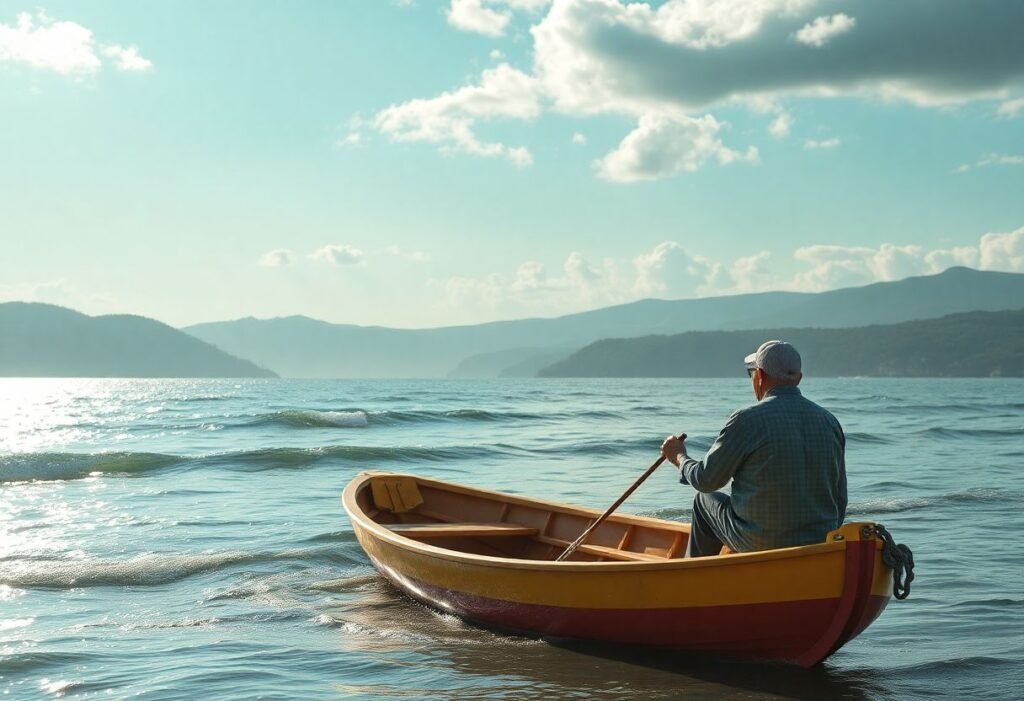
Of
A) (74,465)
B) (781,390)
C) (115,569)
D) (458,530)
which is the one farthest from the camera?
(74,465)

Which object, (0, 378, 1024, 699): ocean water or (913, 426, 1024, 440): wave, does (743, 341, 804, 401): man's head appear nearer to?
(0, 378, 1024, 699): ocean water

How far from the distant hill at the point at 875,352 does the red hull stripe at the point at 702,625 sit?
16413 cm

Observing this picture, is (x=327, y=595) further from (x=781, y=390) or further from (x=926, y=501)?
(x=926, y=501)

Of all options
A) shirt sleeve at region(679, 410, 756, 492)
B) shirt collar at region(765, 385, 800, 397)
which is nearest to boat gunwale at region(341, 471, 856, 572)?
shirt sleeve at region(679, 410, 756, 492)

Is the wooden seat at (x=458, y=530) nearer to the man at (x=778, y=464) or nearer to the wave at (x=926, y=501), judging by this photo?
the man at (x=778, y=464)

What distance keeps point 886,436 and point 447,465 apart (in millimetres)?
14911

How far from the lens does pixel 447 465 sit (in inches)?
926

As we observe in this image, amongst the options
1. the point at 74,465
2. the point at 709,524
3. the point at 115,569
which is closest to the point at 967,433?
the point at 74,465

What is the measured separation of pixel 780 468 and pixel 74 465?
1953cm

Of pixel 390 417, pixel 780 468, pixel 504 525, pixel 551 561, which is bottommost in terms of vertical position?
pixel 390 417

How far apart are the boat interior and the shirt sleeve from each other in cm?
158

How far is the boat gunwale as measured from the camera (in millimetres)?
5715

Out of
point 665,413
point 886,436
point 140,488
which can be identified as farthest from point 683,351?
point 140,488

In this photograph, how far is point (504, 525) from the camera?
33.4 feet
